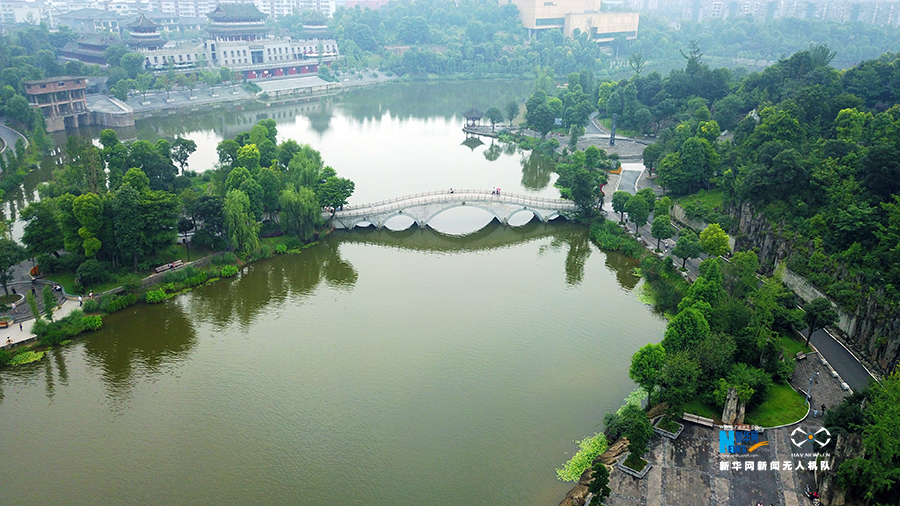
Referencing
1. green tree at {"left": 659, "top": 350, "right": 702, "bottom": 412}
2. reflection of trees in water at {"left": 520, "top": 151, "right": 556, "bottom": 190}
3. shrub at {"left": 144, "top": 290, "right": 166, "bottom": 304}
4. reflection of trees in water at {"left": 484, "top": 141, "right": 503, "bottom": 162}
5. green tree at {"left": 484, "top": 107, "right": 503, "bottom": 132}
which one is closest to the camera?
green tree at {"left": 659, "top": 350, "right": 702, "bottom": 412}

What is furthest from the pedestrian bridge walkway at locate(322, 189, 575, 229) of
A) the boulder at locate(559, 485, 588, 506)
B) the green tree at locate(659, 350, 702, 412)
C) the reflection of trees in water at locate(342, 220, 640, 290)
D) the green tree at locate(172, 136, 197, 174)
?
the boulder at locate(559, 485, 588, 506)

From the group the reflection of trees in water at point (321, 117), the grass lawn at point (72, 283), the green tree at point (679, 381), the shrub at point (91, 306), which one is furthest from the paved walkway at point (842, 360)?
the reflection of trees in water at point (321, 117)

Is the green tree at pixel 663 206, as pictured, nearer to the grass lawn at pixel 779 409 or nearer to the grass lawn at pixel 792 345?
the grass lawn at pixel 792 345

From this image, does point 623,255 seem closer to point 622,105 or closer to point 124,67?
point 622,105

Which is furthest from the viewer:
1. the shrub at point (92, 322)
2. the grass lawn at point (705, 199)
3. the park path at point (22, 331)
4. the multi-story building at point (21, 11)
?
the multi-story building at point (21, 11)

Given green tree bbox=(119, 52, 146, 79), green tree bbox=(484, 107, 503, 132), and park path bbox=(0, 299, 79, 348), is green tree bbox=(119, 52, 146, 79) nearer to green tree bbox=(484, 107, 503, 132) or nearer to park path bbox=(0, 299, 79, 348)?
green tree bbox=(484, 107, 503, 132)

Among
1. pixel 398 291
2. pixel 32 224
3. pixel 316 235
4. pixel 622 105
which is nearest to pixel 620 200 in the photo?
pixel 398 291
